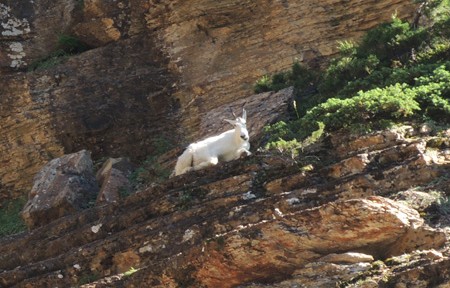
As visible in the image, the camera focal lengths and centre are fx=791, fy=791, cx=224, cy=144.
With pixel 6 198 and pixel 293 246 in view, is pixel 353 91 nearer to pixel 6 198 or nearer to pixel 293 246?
pixel 293 246

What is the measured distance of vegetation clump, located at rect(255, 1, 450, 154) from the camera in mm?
12031

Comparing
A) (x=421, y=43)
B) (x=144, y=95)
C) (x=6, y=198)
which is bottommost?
(x=6, y=198)

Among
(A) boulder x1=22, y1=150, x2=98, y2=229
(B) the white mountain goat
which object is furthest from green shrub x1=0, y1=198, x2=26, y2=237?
(B) the white mountain goat

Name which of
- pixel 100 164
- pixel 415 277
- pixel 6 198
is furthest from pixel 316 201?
pixel 6 198

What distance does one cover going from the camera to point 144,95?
19.3 meters

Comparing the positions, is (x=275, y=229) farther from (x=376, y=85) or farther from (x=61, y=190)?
(x=61, y=190)

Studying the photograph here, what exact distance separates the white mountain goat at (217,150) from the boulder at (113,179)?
77.3 inches

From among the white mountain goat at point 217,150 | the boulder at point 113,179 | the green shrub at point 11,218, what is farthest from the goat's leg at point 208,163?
the green shrub at point 11,218

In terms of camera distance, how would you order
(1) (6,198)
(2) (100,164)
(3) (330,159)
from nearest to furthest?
1. (3) (330,159)
2. (2) (100,164)
3. (1) (6,198)

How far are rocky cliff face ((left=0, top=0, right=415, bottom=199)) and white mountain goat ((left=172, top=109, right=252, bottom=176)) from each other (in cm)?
463

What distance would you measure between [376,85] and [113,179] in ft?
17.6

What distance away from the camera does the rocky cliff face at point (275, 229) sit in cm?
878

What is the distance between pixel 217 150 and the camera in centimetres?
1327

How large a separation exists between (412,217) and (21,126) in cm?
1235
